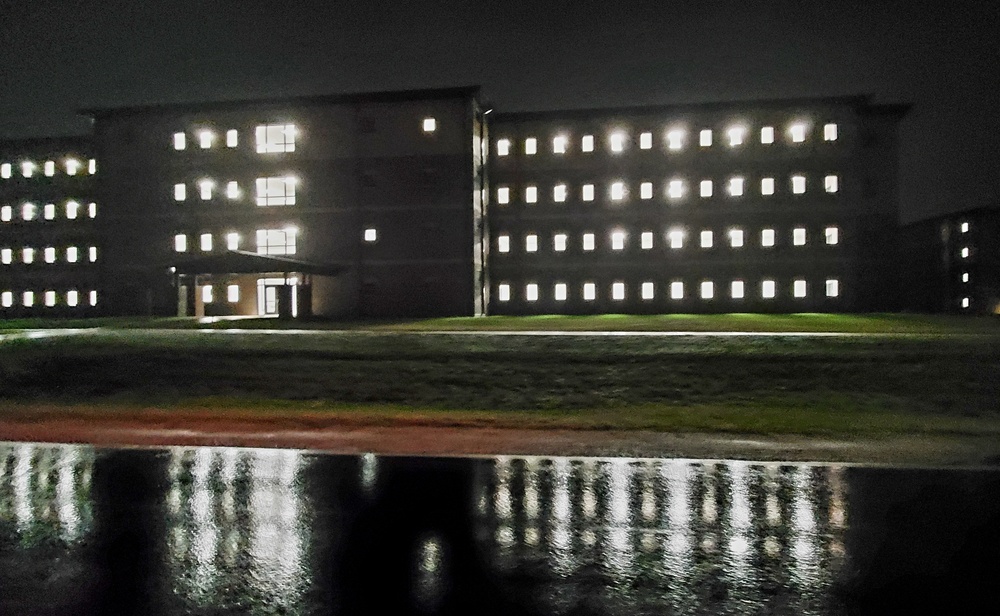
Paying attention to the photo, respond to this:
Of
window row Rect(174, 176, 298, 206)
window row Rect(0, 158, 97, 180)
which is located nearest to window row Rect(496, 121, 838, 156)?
window row Rect(174, 176, 298, 206)

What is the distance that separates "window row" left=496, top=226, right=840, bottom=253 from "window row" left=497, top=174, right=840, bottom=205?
2.56 m

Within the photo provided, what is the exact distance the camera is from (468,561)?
20.6 ft

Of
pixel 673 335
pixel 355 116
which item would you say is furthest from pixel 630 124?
pixel 673 335

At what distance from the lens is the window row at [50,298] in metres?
50.5

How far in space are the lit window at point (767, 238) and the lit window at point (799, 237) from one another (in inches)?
59.1

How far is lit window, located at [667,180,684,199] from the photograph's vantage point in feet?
152

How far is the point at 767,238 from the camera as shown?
149 feet

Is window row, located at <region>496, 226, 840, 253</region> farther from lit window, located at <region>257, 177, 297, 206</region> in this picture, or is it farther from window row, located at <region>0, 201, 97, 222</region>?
window row, located at <region>0, 201, 97, 222</region>

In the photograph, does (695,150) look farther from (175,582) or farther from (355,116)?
(175,582)

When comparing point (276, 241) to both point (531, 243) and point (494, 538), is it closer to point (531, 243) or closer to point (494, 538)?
point (531, 243)

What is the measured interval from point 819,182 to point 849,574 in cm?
4505

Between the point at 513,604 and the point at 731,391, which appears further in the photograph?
the point at 731,391

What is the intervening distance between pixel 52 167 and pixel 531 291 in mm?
40026

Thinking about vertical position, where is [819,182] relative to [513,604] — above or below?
above
